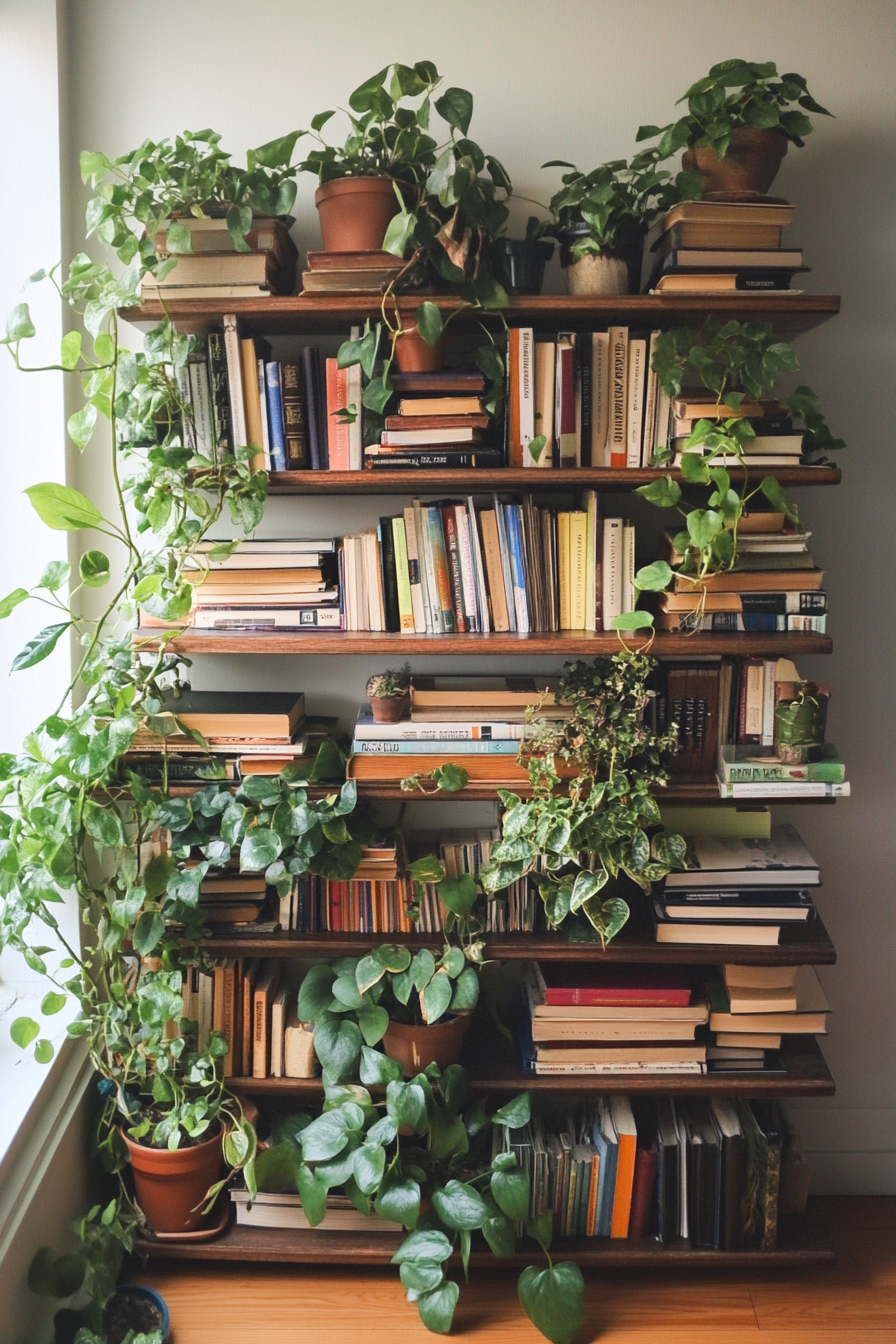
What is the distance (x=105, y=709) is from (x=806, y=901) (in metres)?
1.26

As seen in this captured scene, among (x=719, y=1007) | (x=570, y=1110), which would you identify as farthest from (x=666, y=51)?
(x=570, y=1110)

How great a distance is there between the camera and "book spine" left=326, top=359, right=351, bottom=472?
1820mm

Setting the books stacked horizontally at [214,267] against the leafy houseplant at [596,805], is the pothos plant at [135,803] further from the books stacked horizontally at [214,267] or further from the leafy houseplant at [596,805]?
the leafy houseplant at [596,805]

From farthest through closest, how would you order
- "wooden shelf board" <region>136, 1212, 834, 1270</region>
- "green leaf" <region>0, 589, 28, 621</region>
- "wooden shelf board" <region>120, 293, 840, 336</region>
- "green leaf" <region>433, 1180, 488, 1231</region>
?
"wooden shelf board" <region>136, 1212, 834, 1270</region>, "green leaf" <region>433, 1180, 488, 1231</region>, "wooden shelf board" <region>120, 293, 840, 336</region>, "green leaf" <region>0, 589, 28, 621</region>

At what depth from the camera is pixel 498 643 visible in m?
1.79

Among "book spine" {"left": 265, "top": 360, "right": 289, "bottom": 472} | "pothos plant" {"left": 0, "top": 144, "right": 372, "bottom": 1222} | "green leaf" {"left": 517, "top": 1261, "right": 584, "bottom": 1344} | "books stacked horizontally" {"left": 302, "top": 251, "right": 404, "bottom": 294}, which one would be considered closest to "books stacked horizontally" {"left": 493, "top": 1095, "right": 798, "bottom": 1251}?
"green leaf" {"left": 517, "top": 1261, "right": 584, "bottom": 1344}

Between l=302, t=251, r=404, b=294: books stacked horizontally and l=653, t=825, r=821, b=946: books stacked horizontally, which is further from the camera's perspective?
l=653, t=825, r=821, b=946: books stacked horizontally

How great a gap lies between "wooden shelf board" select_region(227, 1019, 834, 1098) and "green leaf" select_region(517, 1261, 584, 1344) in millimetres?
299

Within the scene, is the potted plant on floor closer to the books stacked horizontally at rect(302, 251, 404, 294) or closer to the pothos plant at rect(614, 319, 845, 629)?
the pothos plant at rect(614, 319, 845, 629)

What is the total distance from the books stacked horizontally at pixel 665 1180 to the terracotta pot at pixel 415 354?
1.40m

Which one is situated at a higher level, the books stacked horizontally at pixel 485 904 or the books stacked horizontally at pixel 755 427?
the books stacked horizontally at pixel 755 427

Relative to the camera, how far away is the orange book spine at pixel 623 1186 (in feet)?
6.40

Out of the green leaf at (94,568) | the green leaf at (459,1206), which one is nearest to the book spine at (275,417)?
the green leaf at (94,568)

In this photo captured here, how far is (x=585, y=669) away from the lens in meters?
1.89
